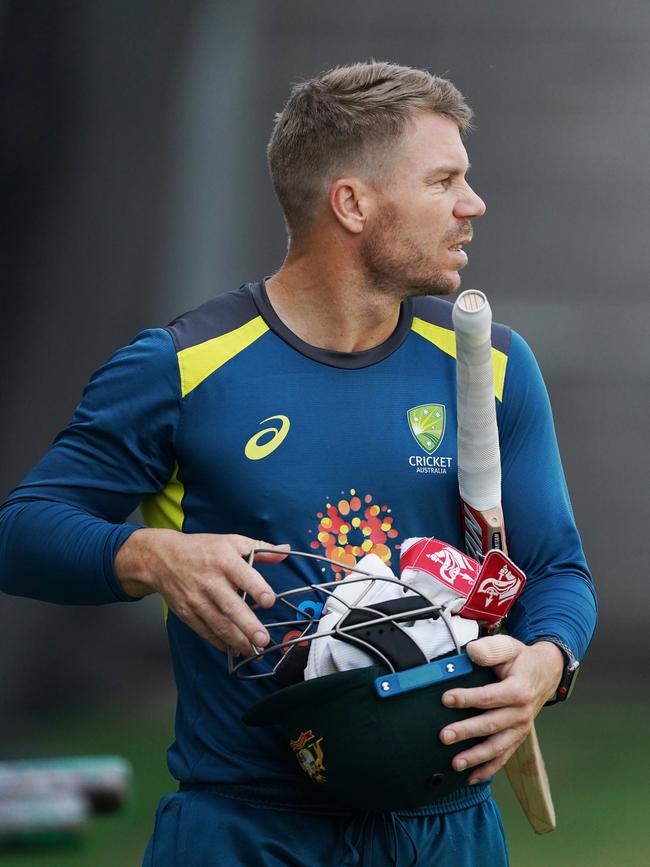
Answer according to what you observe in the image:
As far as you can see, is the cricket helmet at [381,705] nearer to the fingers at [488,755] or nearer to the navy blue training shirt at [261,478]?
the fingers at [488,755]

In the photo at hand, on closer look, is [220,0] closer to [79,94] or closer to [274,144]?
[79,94]

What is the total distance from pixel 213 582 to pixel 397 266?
0.57 m

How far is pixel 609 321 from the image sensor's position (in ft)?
17.0

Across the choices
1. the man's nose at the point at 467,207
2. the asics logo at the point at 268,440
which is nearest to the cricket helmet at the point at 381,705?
the asics logo at the point at 268,440

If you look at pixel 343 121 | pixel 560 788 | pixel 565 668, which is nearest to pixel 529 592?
pixel 565 668

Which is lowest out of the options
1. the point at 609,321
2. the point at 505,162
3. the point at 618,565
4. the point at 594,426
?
the point at 618,565

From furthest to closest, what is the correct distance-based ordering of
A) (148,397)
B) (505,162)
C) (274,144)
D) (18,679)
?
(505,162) → (18,679) → (274,144) → (148,397)

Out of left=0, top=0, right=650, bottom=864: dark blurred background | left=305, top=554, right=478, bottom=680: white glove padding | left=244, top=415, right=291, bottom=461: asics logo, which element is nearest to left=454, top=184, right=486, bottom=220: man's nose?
left=244, top=415, right=291, bottom=461: asics logo

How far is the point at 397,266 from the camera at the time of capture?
1.84 m

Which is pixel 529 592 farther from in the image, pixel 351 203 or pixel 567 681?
pixel 351 203

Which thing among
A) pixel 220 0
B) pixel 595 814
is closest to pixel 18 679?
pixel 595 814

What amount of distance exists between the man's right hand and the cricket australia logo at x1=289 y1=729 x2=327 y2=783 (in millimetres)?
122

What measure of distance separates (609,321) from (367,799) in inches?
152

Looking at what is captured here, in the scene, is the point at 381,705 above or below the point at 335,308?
below
